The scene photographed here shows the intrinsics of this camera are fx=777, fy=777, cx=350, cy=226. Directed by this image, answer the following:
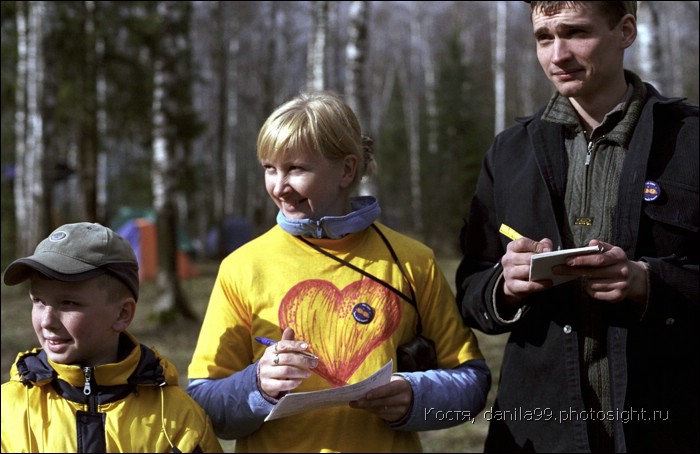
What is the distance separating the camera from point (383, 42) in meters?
39.8

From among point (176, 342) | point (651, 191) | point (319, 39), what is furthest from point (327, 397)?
point (319, 39)

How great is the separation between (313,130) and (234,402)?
914 millimetres

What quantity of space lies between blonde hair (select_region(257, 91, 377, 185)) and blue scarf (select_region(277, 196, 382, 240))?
0.18 metres

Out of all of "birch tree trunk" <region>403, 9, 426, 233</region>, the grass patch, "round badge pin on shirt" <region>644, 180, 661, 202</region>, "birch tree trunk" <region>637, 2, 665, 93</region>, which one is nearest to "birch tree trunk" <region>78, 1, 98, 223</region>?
the grass patch

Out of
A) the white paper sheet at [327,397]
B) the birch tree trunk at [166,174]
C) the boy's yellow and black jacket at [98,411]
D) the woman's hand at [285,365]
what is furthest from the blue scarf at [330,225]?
the birch tree trunk at [166,174]

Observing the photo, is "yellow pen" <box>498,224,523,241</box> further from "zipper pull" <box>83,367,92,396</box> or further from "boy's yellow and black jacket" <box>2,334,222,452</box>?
"zipper pull" <box>83,367,92,396</box>

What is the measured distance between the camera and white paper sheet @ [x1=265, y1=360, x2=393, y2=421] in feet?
7.34

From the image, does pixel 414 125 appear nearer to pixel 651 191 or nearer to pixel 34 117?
pixel 34 117

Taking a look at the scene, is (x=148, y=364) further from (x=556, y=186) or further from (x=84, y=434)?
(x=556, y=186)

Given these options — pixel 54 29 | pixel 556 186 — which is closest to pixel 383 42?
pixel 54 29

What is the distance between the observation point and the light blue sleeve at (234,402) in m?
2.44

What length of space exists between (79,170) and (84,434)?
16705 millimetres

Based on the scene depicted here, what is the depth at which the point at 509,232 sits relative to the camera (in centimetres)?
249

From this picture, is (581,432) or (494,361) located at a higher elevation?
(581,432)
